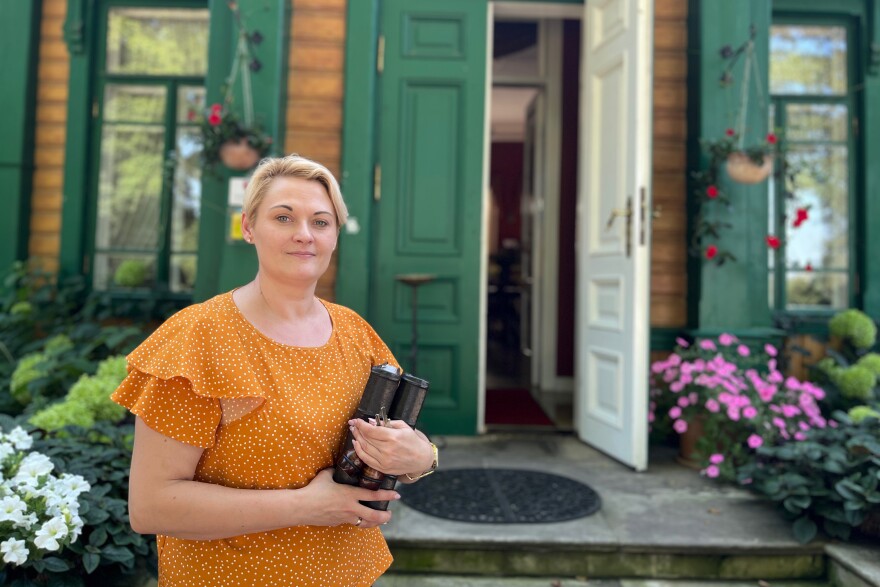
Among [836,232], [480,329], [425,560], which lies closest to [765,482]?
[425,560]

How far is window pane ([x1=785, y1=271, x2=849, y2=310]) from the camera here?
3.79 metres

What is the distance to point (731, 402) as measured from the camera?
2.83 m

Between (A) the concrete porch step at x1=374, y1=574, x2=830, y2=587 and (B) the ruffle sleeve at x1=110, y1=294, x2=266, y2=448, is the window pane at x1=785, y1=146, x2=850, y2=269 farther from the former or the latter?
(B) the ruffle sleeve at x1=110, y1=294, x2=266, y2=448

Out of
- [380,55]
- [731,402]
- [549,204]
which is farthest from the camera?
[549,204]

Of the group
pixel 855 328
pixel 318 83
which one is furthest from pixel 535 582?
pixel 318 83

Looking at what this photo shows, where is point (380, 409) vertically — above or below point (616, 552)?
above

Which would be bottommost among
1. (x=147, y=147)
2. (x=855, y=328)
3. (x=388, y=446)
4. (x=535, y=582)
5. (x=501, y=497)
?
(x=535, y=582)

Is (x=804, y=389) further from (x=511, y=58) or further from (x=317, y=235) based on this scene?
(x=511, y=58)

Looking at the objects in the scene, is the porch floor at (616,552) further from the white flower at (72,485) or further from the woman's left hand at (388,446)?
the woman's left hand at (388,446)

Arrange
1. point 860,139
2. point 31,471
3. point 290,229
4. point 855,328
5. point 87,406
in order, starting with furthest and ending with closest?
point 860,139 → point 855,328 → point 87,406 → point 31,471 → point 290,229

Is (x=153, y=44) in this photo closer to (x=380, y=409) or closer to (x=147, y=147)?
(x=147, y=147)

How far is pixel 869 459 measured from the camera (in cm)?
220

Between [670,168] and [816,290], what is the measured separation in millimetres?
1239

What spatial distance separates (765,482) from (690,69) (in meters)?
2.32
